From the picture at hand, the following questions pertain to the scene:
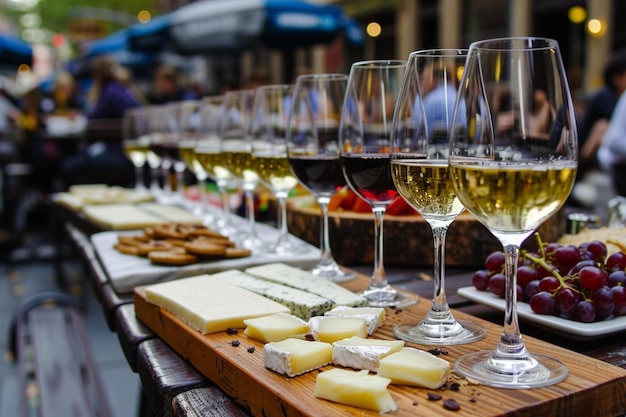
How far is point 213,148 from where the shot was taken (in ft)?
7.84

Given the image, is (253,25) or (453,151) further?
(253,25)

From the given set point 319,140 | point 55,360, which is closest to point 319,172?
point 319,140

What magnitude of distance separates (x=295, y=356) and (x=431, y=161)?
1.48ft

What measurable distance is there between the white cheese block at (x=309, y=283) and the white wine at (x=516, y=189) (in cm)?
44

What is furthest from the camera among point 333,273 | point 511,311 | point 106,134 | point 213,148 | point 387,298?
point 106,134

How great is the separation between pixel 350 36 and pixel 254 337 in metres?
8.88

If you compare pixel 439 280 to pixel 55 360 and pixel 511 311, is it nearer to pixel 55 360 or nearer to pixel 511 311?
pixel 511 311

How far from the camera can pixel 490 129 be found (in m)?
0.97

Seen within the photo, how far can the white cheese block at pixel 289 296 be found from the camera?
1.28m

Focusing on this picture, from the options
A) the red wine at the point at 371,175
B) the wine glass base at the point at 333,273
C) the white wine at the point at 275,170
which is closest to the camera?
the red wine at the point at 371,175

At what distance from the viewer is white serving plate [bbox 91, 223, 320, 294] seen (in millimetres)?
1702

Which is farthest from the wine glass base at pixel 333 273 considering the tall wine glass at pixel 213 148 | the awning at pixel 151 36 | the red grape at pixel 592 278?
the awning at pixel 151 36

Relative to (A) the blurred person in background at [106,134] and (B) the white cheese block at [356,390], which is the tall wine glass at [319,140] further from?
(A) the blurred person in background at [106,134]

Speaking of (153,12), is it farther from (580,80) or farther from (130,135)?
(130,135)
